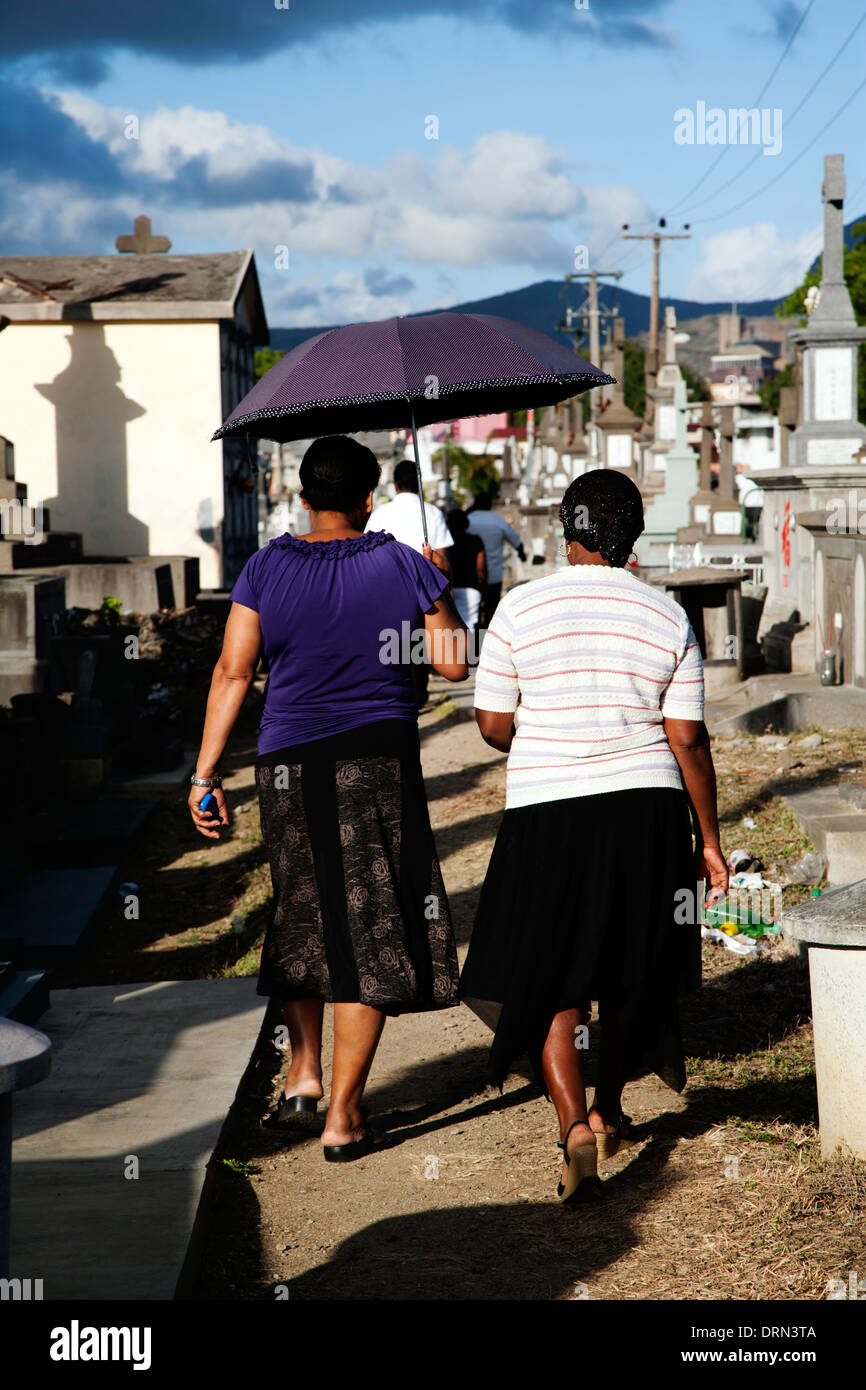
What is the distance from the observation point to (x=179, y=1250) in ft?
11.0

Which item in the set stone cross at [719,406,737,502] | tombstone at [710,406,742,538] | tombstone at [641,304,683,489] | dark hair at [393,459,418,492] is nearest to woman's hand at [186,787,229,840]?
dark hair at [393,459,418,492]

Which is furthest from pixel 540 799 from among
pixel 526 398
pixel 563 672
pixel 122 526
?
pixel 122 526

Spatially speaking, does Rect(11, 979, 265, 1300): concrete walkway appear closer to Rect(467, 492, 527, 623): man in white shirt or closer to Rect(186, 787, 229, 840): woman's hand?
Rect(186, 787, 229, 840): woman's hand

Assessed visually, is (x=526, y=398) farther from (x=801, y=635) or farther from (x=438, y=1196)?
(x=801, y=635)

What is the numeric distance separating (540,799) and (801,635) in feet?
27.4

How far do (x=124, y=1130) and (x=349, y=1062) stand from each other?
2.30 feet

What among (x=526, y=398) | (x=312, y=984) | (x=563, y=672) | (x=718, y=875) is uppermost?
(x=526, y=398)

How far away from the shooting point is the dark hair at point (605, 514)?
3.67 metres

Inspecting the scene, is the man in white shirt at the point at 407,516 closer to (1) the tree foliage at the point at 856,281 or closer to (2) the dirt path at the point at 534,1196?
(2) the dirt path at the point at 534,1196

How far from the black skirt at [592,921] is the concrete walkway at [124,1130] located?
966mm

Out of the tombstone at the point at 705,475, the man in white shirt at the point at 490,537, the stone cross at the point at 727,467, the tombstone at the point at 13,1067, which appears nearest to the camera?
the tombstone at the point at 13,1067

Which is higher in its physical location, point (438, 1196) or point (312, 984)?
point (312, 984)

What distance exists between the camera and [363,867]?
3994 millimetres

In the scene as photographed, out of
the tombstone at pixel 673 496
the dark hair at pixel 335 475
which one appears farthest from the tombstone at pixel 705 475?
the dark hair at pixel 335 475
